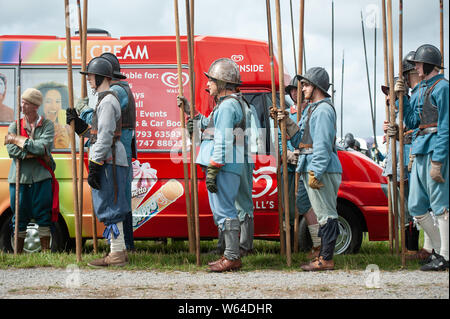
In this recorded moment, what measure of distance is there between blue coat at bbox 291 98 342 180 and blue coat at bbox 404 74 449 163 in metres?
0.82

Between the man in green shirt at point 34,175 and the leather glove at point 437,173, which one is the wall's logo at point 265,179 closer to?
the leather glove at point 437,173

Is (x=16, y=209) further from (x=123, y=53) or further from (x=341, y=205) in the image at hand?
(x=341, y=205)

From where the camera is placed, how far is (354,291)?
5.41 meters

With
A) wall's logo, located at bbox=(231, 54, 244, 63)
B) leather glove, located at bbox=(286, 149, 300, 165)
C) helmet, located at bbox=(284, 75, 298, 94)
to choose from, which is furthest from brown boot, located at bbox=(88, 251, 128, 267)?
helmet, located at bbox=(284, 75, 298, 94)

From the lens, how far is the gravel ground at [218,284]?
530cm

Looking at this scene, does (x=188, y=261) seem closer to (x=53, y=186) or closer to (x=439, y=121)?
(x=53, y=186)

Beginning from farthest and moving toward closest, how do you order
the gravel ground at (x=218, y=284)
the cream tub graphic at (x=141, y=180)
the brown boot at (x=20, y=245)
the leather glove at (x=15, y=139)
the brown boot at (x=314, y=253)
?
the cream tub graphic at (x=141, y=180)
the brown boot at (x=20, y=245)
the leather glove at (x=15, y=139)
the brown boot at (x=314, y=253)
the gravel ground at (x=218, y=284)

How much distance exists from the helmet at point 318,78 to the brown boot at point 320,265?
5.67ft

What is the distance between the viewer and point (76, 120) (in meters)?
6.88

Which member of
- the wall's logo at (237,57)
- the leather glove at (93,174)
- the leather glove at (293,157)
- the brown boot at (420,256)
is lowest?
the brown boot at (420,256)

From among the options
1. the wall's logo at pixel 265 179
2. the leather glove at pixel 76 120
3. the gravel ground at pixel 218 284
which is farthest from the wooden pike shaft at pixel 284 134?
the leather glove at pixel 76 120

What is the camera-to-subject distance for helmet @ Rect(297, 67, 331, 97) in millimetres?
6773

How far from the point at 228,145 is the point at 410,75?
2.70 metres
